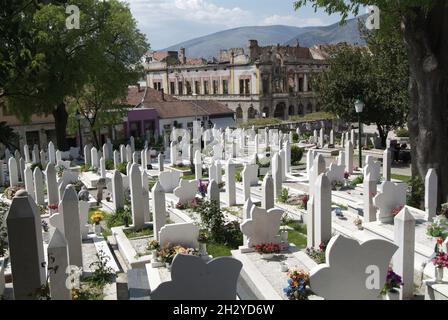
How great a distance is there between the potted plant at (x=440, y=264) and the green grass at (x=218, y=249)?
4343 mm

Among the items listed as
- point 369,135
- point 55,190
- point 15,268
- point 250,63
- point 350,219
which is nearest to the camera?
point 15,268

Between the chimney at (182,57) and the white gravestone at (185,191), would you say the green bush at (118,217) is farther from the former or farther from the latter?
the chimney at (182,57)

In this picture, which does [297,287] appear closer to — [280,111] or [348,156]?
[348,156]

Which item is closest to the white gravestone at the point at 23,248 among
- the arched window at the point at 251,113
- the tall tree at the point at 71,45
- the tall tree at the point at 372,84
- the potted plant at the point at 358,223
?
the potted plant at the point at 358,223

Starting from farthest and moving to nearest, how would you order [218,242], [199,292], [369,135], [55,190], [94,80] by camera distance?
[369,135]
[94,80]
[55,190]
[218,242]
[199,292]

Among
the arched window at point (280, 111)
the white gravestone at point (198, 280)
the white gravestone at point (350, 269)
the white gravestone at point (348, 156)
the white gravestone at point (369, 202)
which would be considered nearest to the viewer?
the white gravestone at point (198, 280)

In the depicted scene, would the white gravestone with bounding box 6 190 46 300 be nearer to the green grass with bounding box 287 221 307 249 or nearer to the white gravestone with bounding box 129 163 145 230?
the white gravestone with bounding box 129 163 145 230

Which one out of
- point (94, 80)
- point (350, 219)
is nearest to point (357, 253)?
point (350, 219)

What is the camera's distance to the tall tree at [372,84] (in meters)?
24.4

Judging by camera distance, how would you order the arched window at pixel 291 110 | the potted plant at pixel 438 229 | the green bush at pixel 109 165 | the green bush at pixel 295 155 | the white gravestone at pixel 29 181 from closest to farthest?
the potted plant at pixel 438 229 < the white gravestone at pixel 29 181 < the green bush at pixel 109 165 < the green bush at pixel 295 155 < the arched window at pixel 291 110

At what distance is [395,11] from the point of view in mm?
13164

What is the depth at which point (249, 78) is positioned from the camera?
59250 mm

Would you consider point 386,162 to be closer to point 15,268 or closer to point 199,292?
point 199,292

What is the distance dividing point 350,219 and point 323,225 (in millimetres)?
3210
